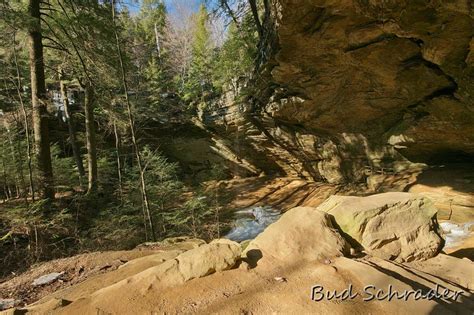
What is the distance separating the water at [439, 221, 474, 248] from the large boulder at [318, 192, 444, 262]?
248cm

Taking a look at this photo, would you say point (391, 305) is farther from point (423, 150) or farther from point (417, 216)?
point (423, 150)

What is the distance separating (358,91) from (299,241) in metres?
7.50

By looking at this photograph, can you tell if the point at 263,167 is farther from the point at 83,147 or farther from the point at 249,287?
the point at 249,287

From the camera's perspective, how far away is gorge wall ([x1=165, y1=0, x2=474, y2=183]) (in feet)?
18.5

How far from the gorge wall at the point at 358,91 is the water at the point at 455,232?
2616 mm

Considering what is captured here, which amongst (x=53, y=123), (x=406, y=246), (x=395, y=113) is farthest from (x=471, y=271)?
(x=53, y=123)

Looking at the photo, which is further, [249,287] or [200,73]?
[200,73]

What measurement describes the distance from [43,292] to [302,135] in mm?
11411

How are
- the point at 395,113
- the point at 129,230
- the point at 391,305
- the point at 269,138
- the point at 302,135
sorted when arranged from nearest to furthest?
the point at 391,305 < the point at 129,230 < the point at 395,113 < the point at 302,135 < the point at 269,138

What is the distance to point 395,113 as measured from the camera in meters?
10.1

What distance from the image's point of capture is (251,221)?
11500 millimetres

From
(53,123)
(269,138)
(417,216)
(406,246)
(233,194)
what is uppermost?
(53,123)

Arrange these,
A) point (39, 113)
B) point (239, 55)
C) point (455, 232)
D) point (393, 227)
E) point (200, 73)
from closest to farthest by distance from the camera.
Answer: point (393, 227)
point (39, 113)
point (455, 232)
point (239, 55)
point (200, 73)

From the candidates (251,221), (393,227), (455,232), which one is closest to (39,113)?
(251,221)
